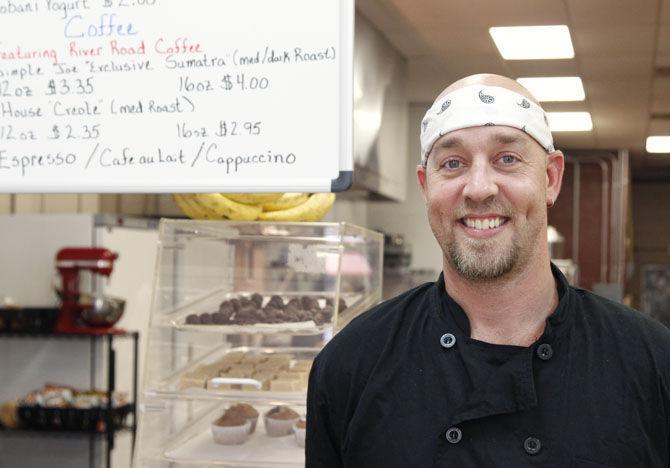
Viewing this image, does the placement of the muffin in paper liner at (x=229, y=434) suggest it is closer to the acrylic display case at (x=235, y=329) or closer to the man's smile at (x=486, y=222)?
the acrylic display case at (x=235, y=329)

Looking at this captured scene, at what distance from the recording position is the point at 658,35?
511cm

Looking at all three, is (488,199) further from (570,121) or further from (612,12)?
(570,121)

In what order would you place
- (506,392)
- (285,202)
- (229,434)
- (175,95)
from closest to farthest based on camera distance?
1. (506,392)
2. (175,95)
3. (229,434)
4. (285,202)

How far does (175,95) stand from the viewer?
2004mm

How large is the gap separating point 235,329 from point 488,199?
122cm

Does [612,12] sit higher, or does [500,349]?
[612,12]

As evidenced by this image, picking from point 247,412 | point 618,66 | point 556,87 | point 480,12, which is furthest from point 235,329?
point 556,87

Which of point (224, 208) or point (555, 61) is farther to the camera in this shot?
point (555, 61)

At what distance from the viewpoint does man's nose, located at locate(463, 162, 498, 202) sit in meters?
1.41

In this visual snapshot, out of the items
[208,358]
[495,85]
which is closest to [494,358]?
[495,85]

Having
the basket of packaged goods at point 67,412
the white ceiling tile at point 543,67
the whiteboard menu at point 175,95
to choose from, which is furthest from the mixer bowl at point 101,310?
the white ceiling tile at point 543,67

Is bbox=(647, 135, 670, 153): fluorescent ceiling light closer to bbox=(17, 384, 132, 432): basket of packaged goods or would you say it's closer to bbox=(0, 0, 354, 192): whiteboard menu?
bbox=(17, 384, 132, 432): basket of packaged goods

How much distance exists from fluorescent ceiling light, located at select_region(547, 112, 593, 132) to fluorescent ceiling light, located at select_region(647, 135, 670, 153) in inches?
40.6

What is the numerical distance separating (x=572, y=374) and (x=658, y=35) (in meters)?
4.10
